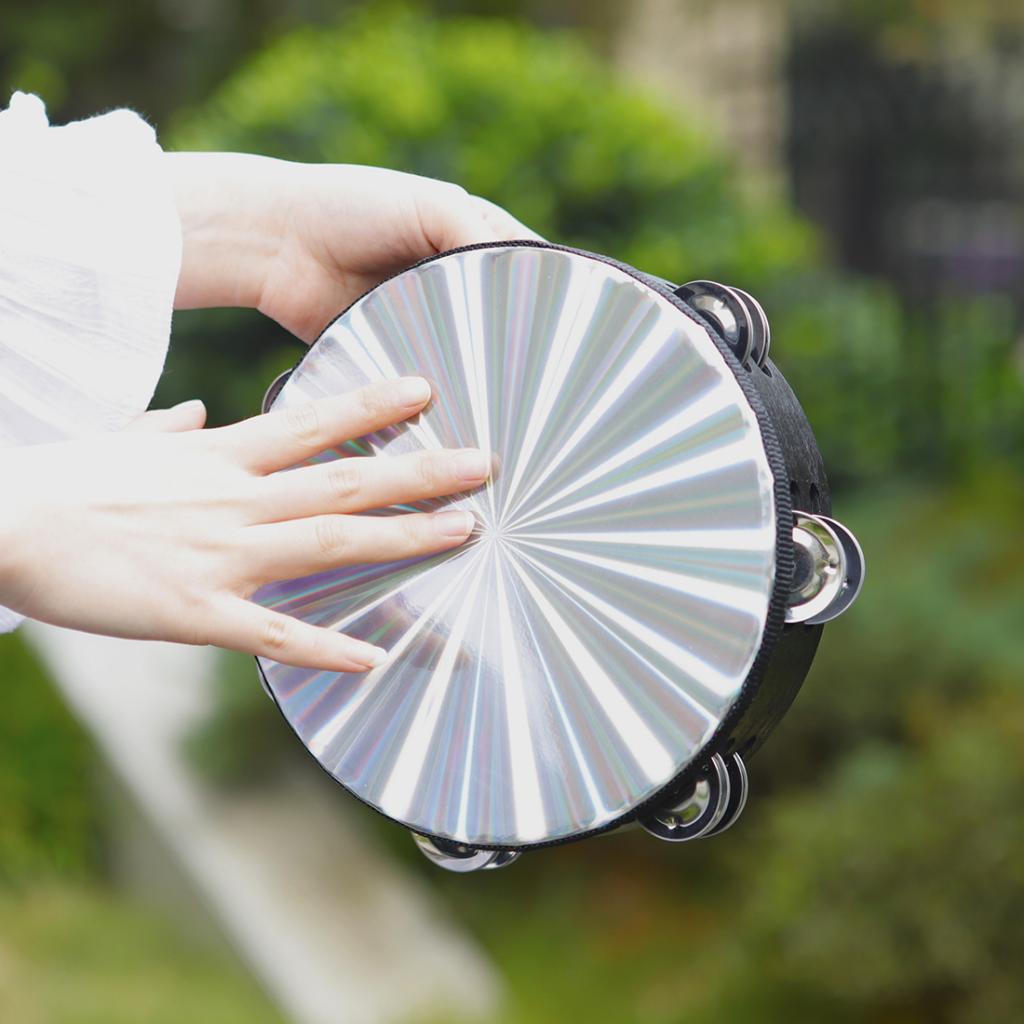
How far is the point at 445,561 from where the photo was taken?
0.87m

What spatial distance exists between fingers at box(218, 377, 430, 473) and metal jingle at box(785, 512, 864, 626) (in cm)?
26

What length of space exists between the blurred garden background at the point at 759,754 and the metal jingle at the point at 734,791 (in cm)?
151

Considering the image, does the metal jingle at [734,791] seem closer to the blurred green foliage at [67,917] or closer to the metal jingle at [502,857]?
the metal jingle at [502,857]

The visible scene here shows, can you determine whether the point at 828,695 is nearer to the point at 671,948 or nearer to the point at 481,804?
the point at 671,948

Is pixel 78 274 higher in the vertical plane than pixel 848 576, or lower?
higher

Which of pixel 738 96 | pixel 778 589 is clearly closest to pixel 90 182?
pixel 778 589

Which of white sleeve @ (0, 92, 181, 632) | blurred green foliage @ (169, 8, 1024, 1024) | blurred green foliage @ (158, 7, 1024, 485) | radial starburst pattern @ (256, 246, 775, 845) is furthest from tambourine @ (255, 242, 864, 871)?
blurred green foliage @ (158, 7, 1024, 485)

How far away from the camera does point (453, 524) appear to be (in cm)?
84

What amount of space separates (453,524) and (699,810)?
9.1 inches

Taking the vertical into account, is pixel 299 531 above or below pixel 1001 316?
above

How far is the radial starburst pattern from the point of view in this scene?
0.79 metres

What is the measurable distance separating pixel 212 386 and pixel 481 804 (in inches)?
112

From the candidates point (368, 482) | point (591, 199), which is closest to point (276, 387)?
point (368, 482)

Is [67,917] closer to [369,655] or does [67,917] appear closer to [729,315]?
[369,655]
